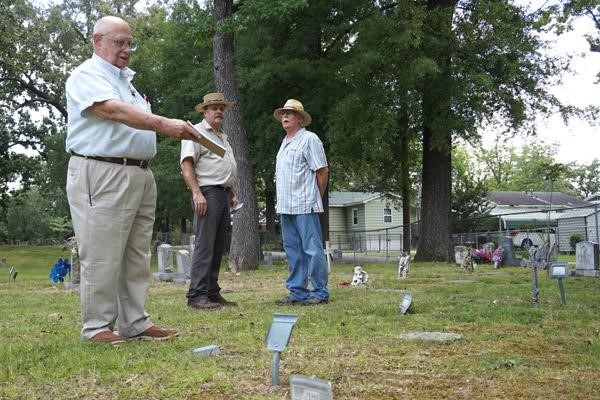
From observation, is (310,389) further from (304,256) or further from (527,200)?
(527,200)

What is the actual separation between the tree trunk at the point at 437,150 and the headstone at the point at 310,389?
13708mm

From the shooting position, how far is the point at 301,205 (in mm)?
6000

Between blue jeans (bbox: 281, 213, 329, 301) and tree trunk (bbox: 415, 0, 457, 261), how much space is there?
9889 mm

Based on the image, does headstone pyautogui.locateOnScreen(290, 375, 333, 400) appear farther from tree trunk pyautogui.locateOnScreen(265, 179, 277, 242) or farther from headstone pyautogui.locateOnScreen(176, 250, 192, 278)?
tree trunk pyautogui.locateOnScreen(265, 179, 277, 242)

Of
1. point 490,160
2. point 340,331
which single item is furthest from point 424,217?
point 490,160

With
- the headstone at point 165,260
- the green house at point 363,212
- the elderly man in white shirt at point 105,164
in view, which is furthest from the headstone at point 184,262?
the green house at point 363,212

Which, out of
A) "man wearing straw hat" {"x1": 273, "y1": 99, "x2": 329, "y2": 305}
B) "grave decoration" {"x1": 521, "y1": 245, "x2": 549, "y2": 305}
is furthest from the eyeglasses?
"grave decoration" {"x1": 521, "y1": 245, "x2": 549, "y2": 305}

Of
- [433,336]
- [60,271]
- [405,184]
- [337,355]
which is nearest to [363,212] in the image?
[405,184]

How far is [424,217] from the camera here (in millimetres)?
17031

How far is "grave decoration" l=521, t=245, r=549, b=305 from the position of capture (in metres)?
5.58

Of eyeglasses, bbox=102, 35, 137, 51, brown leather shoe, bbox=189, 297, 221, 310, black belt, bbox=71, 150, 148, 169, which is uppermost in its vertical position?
eyeglasses, bbox=102, 35, 137, 51

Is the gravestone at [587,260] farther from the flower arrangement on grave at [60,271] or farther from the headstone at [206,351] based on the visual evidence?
the headstone at [206,351]

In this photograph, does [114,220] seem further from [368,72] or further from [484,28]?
[484,28]

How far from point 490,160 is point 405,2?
60.3 meters
